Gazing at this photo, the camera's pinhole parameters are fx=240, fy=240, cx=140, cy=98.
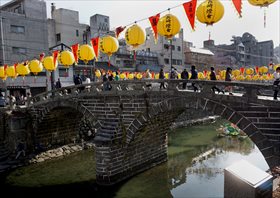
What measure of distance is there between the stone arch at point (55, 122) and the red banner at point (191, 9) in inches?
417

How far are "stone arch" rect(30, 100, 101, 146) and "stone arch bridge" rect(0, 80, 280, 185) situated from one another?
0.08 m

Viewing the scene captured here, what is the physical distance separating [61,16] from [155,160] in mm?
30925

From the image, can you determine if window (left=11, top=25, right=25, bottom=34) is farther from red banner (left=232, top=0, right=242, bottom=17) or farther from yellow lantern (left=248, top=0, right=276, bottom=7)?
yellow lantern (left=248, top=0, right=276, bottom=7)

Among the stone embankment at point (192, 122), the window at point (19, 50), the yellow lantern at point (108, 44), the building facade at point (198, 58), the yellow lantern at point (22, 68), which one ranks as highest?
the building facade at point (198, 58)

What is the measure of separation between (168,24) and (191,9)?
1.18 m

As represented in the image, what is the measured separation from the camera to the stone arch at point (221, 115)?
923 centimetres

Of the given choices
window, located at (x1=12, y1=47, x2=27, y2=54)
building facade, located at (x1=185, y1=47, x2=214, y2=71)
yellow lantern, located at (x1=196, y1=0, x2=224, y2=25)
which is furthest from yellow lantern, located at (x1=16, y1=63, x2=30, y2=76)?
building facade, located at (x1=185, y1=47, x2=214, y2=71)

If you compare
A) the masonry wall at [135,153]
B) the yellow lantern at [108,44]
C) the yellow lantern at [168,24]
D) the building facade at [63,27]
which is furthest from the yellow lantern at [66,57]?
the building facade at [63,27]

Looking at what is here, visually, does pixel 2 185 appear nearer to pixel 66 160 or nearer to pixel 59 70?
pixel 66 160

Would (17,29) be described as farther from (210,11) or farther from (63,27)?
(210,11)

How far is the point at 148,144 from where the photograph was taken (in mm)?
16734

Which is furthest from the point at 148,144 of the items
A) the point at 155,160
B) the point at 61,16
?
the point at 61,16

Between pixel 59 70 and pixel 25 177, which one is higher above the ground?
pixel 59 70

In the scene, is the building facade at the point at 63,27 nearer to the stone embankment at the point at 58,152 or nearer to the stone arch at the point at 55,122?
the stone arch at the point at 55,122
